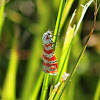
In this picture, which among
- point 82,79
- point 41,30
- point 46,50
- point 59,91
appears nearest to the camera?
point 59,91

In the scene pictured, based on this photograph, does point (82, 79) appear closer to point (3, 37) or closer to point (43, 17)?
point (43, 17)

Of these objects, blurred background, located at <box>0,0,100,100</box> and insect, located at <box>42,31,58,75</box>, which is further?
blurred background, located at <box>0,0,100,100</box>

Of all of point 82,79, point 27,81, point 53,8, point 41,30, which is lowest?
point 82,79

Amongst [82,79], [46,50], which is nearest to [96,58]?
[82,79]

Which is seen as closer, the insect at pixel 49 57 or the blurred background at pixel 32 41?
the insect at pixel 49 57

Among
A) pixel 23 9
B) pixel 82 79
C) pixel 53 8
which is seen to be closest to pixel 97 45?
pixel 82 79

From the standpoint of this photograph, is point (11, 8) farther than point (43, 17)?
Yes

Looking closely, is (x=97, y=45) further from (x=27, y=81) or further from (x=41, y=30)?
(x=27, y=81)

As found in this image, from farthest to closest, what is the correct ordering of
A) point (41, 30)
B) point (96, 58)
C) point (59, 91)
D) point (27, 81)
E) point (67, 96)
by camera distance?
1. point (96, 58)
2. point (41, 30)
3. point (27, 81)
4. point (67, 96)
5. point (59, 91)

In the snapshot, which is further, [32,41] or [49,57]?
[32,41]

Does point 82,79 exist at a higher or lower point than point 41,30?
lower
